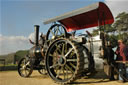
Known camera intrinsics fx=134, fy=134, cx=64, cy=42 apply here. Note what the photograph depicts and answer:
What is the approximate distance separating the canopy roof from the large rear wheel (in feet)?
4.08

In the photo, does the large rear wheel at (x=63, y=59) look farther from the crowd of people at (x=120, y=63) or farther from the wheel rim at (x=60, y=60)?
the crowd of people at (x=120, y=63)

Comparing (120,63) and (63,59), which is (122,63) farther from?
(63,59)

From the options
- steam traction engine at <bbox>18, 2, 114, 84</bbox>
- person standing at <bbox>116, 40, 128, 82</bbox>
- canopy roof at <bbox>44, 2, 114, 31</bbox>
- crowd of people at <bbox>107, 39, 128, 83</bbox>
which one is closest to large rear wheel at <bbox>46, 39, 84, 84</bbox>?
steam traction engine at <bbox>18, 2, 114, 84</bbox>

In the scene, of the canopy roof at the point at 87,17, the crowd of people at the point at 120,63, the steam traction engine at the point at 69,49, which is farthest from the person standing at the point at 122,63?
the canopy roof at the point at 87,17

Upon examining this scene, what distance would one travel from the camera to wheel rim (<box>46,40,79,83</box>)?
18.1 ft

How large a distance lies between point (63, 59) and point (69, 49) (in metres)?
0.80

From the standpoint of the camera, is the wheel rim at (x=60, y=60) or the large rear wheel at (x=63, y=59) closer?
the large rear wheel at (x=63, y=59)

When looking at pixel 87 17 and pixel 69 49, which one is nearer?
pixel 69 49

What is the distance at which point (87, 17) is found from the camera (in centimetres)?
702

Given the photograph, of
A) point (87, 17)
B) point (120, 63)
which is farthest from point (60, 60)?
point (87, 17)

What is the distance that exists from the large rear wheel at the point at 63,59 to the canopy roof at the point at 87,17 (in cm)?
124

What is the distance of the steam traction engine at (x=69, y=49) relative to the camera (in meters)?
5.21

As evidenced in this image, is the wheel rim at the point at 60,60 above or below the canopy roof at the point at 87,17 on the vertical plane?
below

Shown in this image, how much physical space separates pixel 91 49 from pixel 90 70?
1175mm
